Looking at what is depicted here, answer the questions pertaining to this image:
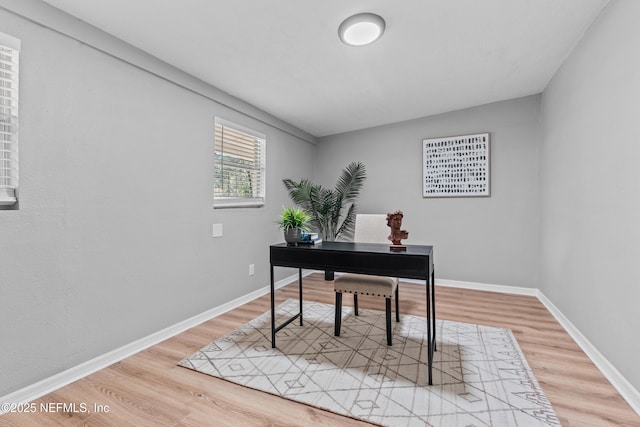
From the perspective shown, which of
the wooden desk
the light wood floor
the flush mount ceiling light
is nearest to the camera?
the light wood floor

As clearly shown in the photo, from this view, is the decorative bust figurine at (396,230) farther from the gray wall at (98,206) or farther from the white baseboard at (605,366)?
the gray wall at (98,206)

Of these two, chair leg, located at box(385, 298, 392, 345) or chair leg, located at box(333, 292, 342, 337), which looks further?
chair leg, located at box(333, 292, 342, 337)

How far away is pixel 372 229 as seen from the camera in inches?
117

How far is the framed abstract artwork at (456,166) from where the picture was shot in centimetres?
389

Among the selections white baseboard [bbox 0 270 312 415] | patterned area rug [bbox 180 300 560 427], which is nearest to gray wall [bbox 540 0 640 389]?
patterned area rug [bbox 180 300 560 427]

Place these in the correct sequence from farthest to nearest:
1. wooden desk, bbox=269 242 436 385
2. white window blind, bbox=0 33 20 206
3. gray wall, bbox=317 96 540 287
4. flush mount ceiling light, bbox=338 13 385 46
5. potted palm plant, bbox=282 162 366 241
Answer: potted palm plant, bbox=282 162 366 241 → gray wall, bbox=317 96 540 287 → flush mount ceiling light, bbox=338 13 385 46 → wooden desk, bbox=269 242 436 385 → white window blind, bbox=0 33 20 206

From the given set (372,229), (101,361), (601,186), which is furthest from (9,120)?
(601,186)

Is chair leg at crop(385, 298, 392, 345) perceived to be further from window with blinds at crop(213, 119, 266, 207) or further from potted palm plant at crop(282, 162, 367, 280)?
potted palm plant at crop(282, 162, 367, 280)

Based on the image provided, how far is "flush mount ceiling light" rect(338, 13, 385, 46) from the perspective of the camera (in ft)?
6.54

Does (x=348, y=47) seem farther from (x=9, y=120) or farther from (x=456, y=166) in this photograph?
(x=456, y=166)

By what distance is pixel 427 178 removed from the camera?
4207 mm

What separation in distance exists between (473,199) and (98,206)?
405 cm

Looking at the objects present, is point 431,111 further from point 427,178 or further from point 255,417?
point 255,417

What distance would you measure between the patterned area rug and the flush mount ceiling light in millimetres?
2314
